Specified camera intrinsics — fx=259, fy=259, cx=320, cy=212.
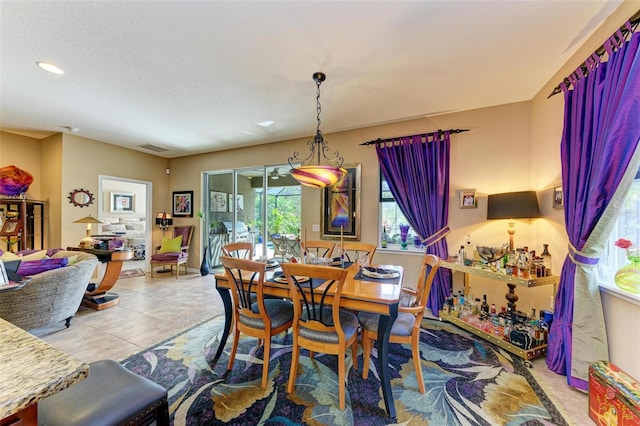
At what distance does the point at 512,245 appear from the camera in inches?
118

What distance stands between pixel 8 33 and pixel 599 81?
4.57m

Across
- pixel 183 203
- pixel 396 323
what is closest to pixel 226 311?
pixel 396 323

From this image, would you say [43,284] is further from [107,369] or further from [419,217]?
[419,217]

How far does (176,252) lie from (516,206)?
5.87 m

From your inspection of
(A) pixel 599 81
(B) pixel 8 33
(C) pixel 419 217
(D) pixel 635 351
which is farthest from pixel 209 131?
(D) pixel 635 351

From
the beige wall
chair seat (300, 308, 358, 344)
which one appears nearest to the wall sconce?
the beige wall

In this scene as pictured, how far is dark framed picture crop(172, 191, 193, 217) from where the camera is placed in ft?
19.7

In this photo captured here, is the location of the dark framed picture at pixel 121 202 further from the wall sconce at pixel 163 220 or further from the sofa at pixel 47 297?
the sofa at pixel 47 297

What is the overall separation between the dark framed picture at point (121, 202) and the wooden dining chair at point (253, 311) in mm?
8054

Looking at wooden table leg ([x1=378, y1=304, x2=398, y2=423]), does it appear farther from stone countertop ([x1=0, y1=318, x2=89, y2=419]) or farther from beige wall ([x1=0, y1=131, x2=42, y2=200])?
beige wall ([x1=0, y1=131, x2=42, y2=200])

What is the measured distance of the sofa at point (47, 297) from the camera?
2496 millimetres

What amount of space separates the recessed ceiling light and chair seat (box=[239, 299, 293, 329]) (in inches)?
118

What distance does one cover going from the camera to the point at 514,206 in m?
2.74

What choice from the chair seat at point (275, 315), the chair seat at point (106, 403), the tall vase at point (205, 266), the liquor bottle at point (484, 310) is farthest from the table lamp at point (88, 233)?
the liquor bottle at point (484, 310)
